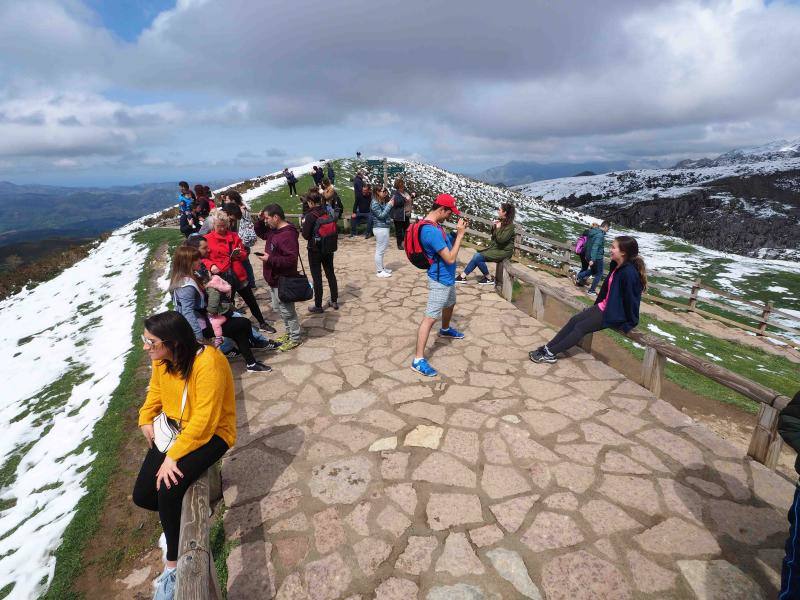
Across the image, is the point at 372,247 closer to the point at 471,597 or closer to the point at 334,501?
the point at 334,501

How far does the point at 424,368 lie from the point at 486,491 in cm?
→ 203

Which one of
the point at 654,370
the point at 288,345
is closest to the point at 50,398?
the point at 288,345

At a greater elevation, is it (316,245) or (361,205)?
(361,205)

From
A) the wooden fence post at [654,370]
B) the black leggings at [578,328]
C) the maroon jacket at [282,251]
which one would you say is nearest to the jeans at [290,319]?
the maroon jacket at [282,251]

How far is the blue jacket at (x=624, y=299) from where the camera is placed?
4820mm

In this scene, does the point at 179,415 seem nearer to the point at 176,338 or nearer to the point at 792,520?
the point at 176,338

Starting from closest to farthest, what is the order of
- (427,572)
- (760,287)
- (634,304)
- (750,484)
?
(427,572) < (750,484) < (634,304) < (760,287)

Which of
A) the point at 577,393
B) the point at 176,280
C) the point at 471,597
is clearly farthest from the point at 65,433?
the point at 577,393

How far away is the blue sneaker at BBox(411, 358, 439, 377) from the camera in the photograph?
17.3 ft

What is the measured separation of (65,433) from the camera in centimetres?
530

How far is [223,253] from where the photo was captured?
19.0 feet

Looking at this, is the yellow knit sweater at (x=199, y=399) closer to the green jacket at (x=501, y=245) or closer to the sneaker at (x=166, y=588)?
the sneaker at (x=166, y=588)

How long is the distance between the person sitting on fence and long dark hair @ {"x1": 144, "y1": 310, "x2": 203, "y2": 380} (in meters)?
4.68

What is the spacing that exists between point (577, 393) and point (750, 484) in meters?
1.76
